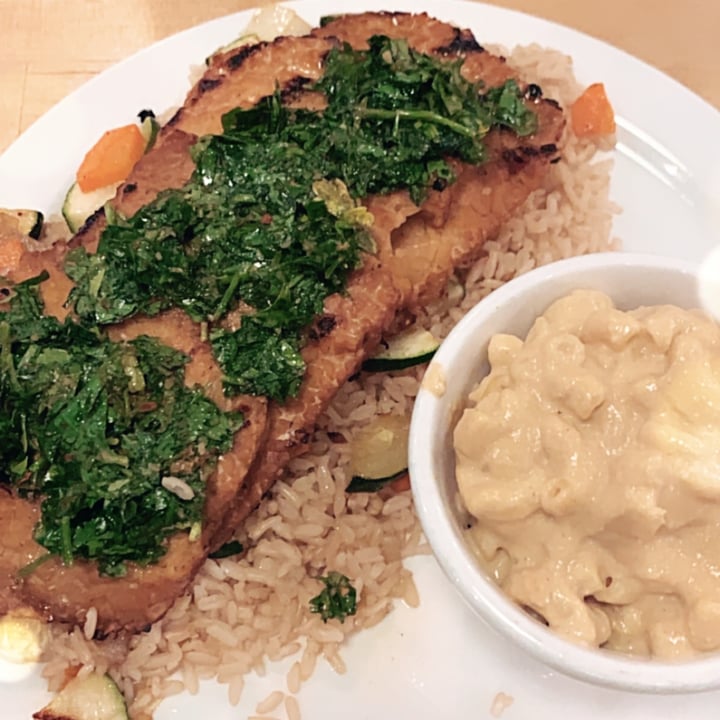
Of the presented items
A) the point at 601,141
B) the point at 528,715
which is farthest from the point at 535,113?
the point at 528,715

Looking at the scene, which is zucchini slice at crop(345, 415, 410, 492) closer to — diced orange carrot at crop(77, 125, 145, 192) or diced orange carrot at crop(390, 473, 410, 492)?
diced orange carrot at crop(390, 473, 410, 492)

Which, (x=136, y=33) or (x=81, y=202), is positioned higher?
(x=136, y=33)

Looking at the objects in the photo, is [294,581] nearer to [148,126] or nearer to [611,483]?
[611,483]

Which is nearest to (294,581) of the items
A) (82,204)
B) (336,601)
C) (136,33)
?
(336,601)

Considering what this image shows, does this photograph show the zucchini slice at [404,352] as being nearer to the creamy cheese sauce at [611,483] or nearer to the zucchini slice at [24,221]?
the creamy cheese sauce at [611,483]

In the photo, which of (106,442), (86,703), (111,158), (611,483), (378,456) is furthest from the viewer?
(111,158)

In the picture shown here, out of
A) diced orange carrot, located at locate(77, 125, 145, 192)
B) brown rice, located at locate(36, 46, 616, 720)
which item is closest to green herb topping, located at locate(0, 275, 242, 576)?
brown rice, located at locate(36, 46, 616, 720)

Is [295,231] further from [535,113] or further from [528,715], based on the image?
[528,715]
